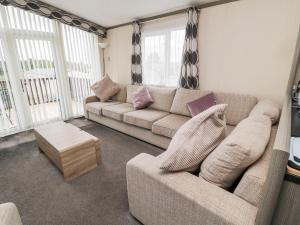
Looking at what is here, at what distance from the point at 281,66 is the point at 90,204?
9.41ft

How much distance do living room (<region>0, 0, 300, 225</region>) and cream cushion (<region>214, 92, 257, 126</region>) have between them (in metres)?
0.02

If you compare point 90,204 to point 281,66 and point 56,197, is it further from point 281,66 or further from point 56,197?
point 281,66

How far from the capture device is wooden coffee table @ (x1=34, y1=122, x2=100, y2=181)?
1.97 meters

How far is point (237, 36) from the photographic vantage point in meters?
2.51

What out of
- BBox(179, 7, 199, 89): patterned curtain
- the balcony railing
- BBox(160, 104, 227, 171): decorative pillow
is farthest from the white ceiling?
BBox(160, 104, 227, 171): decorative pillow

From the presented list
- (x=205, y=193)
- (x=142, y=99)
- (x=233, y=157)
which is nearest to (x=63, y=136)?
(x=142, y=99)

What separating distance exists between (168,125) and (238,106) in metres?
1.02

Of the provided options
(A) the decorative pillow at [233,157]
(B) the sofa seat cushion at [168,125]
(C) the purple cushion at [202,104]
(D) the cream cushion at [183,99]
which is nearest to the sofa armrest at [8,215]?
(A) the decorative pillow at [233,157]

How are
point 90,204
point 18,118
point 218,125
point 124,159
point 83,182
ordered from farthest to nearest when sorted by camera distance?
point 18,118 < point 124,159 < point 83,182 < point 90,204 < point 218,125

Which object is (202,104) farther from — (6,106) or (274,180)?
(6,106)

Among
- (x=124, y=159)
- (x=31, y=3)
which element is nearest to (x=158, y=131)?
(x=124, y=159)

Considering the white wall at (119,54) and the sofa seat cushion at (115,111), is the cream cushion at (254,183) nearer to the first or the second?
the sofa seat cushion at (115,111)

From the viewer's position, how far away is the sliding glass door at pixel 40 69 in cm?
317

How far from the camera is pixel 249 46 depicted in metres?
2.43
